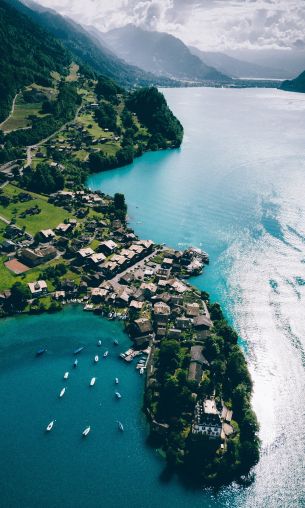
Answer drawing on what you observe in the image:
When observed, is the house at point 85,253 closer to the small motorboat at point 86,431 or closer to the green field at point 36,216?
the green field at point 36,216

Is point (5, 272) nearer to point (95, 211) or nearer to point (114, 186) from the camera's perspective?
point (95, 211)

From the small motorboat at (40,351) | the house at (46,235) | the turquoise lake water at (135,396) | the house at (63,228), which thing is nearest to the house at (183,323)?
the turquoise lake water at (135,396)

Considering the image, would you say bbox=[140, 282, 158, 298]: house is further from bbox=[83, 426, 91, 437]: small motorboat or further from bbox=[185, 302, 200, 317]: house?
bbox=[83, 426, 91, 437]: small motorboat

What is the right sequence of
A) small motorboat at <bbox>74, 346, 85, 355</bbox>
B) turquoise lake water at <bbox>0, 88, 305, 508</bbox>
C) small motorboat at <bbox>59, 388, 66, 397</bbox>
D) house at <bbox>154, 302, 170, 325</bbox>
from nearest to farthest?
1. turquoise lake water at <bbox>0, 88, 305, 508</bbox>
2. small motorboat at <bbox>59, 388, 66, 397</bbox>
3. small motorboat at <bbox>74, 346, 85, 355</bbox>
4. house at <bbox>154, 302, 170, 325</bbox>

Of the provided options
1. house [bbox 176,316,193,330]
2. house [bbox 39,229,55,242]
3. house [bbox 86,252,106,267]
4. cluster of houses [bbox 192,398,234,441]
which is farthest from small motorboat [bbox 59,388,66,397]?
house [bbox 39,229,55,242]

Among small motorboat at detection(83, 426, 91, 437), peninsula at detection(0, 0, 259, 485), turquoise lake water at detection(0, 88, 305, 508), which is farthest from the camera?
small motorboat at detection(83, 426, 91, 437)

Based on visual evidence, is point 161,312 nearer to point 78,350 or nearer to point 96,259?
point 78,350
